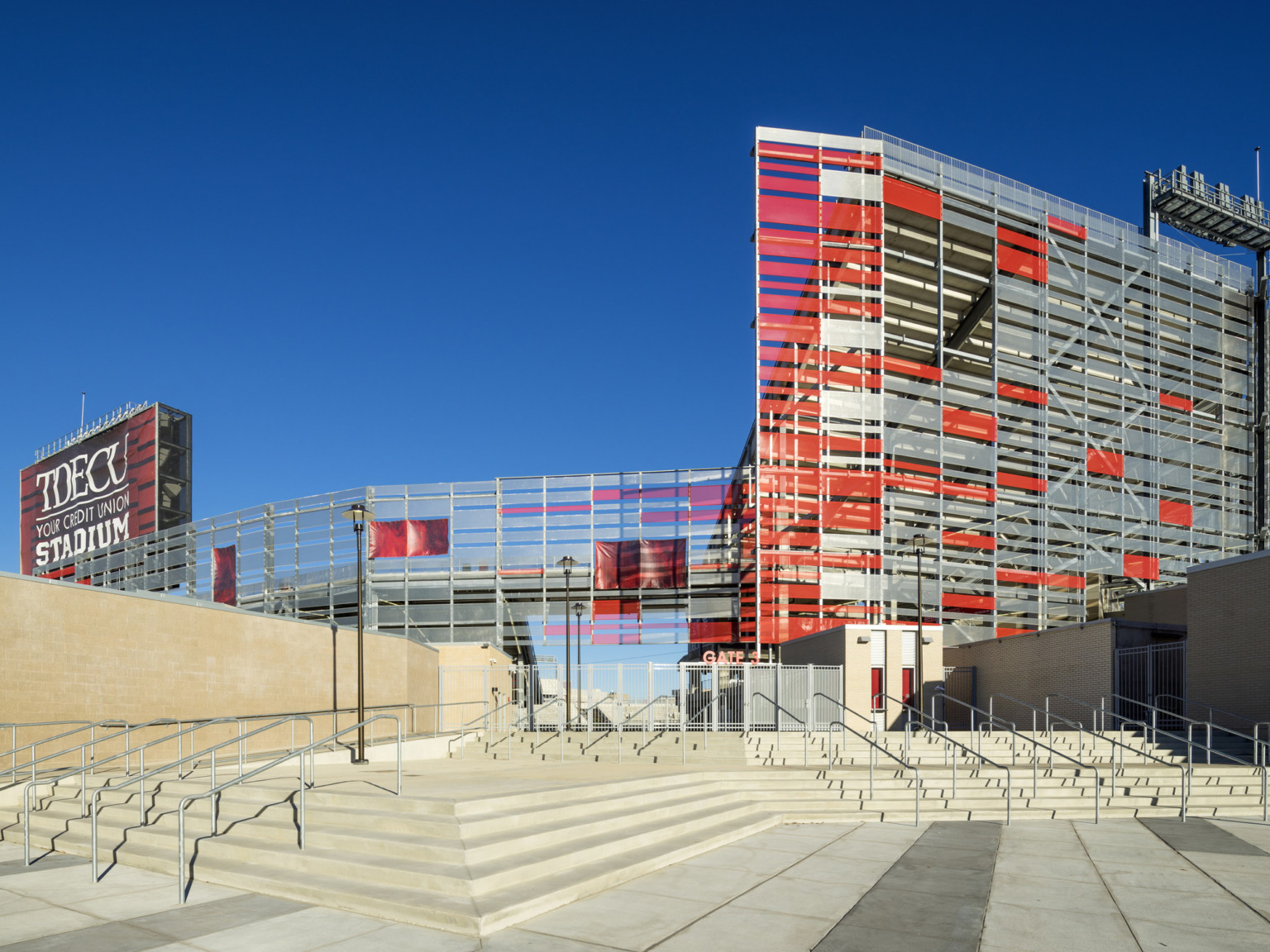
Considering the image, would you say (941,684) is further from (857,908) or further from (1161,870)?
(857,908)

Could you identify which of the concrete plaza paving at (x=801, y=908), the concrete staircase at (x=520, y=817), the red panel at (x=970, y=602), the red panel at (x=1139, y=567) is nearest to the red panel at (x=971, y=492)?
the red panel at (x=970, y=602)

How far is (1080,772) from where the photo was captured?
677 inches

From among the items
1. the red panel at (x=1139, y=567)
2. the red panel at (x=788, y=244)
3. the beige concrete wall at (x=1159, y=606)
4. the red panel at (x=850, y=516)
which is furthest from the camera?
the red panel at (x=1139, y=567)

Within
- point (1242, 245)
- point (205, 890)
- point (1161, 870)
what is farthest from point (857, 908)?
point (1242, 245)

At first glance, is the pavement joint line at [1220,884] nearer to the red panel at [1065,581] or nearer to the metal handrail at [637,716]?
the metal handrail at [637,716]

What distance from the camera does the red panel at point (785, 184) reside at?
1556 inches

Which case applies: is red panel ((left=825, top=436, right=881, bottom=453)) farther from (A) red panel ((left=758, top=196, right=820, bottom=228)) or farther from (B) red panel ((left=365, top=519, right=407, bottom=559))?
(B) red panel ((left=365, top=519, right=407, bottom=559))

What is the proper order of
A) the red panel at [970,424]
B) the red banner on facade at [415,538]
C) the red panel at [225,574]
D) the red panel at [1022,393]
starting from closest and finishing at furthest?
the red panel at [970,424] < the red panel at [1022,393] < the red banner on facade at [415,538] < the red panel at [225,574]

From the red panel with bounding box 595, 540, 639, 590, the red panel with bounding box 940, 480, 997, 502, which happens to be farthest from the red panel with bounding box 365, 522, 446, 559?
the red panel with bounding box 940, 480, 997, 502

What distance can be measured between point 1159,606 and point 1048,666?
216 inches

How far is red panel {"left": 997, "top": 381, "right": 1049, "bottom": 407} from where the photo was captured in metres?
41.6

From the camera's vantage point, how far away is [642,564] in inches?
1735

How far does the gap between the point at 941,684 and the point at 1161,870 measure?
1852 cm

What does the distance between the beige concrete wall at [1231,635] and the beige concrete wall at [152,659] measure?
69.6 feet
